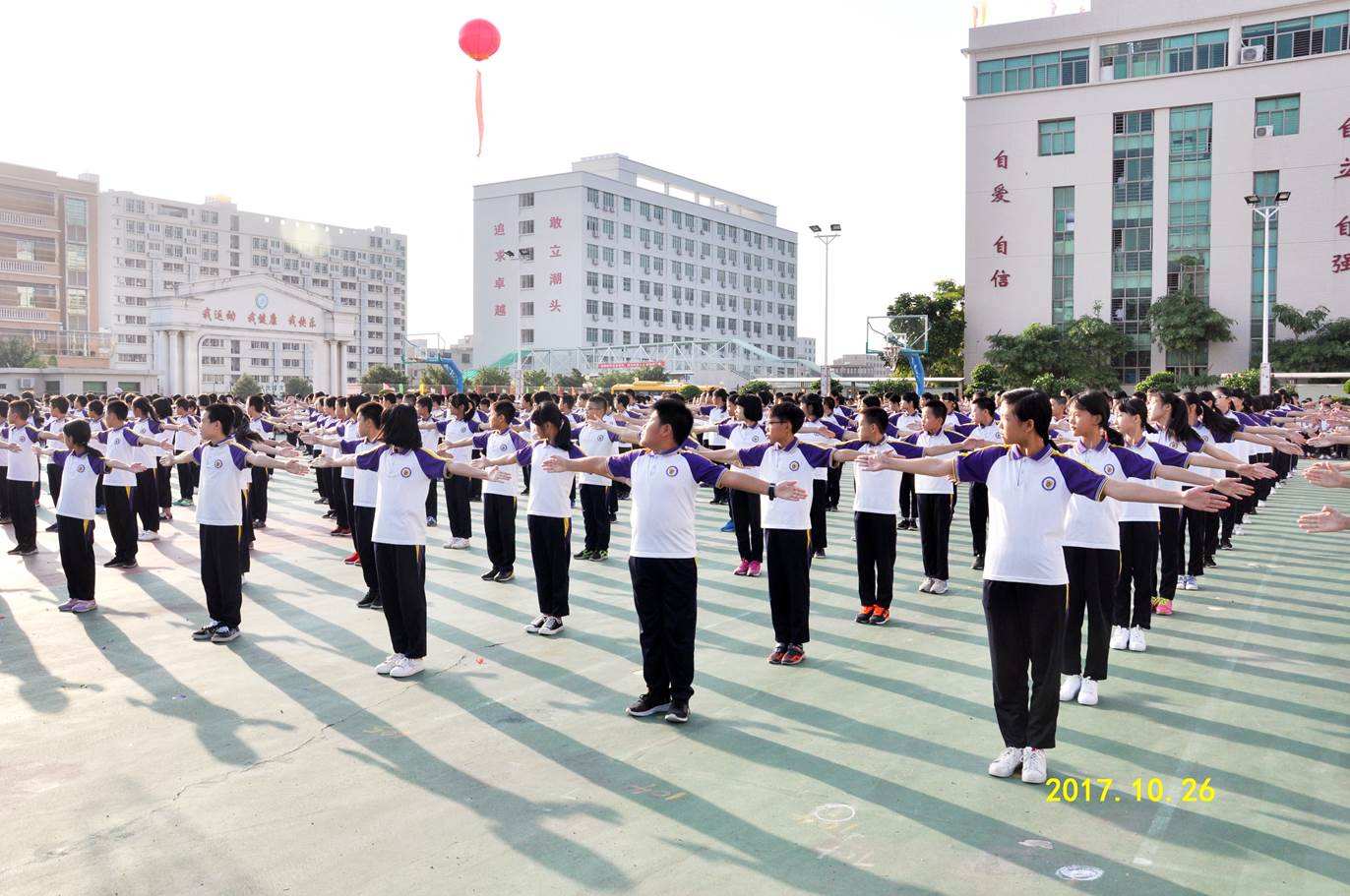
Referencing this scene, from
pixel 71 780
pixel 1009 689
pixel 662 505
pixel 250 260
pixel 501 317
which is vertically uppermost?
pixel 250 260

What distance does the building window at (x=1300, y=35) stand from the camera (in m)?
36.6

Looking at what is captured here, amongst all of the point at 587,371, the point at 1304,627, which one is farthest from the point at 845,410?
the point at 587,371

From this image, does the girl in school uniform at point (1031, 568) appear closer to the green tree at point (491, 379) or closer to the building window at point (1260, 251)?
the building window at point (1260, 251)

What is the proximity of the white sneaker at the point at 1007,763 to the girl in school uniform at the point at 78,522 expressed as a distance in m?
6.68

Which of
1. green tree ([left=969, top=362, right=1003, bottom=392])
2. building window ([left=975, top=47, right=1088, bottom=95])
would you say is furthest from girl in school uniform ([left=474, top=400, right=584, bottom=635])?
building window ([left=975, top=47, right=1088, bottom=95])

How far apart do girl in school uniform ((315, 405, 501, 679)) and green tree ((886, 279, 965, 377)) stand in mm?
40249

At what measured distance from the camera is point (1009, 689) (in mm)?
4320

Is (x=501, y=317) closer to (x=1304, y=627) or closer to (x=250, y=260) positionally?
(x=250, y=260)

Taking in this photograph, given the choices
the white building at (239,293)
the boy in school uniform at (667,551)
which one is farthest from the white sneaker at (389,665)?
the white building at (239,293)

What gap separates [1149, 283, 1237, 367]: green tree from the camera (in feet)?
122

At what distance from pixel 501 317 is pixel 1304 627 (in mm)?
62270

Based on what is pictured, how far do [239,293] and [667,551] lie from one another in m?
42.0

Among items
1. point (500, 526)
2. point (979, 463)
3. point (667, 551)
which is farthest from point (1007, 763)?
point (500, 526)

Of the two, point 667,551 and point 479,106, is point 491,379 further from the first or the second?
point 667,551
